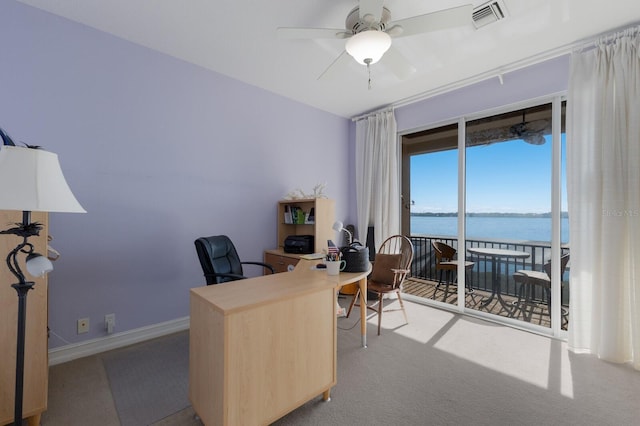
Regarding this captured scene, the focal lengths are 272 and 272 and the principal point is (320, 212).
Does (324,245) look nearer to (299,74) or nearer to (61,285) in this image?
(299,74)

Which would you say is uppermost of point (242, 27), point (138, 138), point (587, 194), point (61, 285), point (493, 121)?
point (242, 27)

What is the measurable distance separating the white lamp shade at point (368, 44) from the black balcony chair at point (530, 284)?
2662 mm

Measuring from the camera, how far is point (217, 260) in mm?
2453

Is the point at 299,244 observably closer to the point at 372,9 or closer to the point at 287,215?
the point at 287,215

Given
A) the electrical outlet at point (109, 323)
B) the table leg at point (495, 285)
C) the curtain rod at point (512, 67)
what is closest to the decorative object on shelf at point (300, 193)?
Result: the curtain rod at point (512, 67)

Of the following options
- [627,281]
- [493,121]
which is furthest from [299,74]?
[627,281]

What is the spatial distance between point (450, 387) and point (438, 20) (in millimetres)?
2445

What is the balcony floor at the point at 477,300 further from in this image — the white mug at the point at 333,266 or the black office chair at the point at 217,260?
the black office chair at the point at 217,260

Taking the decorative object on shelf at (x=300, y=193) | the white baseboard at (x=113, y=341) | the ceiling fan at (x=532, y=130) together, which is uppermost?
the ceiling fan at (x=532, y=130)

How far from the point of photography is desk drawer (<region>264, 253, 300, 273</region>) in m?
3.10

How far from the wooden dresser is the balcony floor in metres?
3.68

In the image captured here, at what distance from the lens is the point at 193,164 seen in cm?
286

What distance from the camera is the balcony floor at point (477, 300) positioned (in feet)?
9.48

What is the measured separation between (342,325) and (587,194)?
256cm
